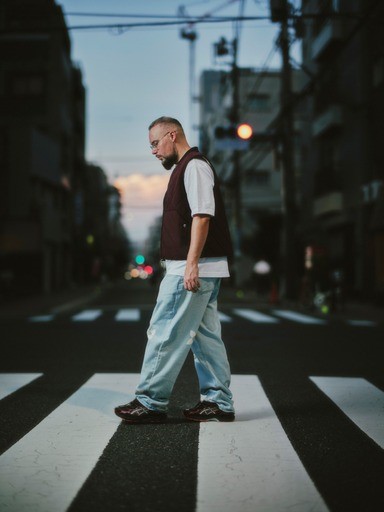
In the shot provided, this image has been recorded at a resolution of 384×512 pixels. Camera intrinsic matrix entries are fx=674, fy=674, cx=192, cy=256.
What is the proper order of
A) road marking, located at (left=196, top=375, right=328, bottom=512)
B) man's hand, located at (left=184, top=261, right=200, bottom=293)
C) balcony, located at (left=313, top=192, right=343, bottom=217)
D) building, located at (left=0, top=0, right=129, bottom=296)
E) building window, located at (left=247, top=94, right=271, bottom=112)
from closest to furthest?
road marking, located at (left=196, top=375, right=328, bottom=512) → man's hand, located at (left=184, top=261, right=200, bottom=293) → balcony, located at (left=313, top=192, right=343, bottom=217) → building, located at (left=0, top=0, right=129, bottom=296) → building window, located at (left=247, top=94, right=271, bottom=112)

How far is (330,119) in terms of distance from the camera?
1005 inches

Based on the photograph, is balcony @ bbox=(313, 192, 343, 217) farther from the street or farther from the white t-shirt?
the white t-shirt

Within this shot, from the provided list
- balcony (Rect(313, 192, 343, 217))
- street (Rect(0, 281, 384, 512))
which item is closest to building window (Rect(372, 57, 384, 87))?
balcony (Rect(313, 192, 343, 217))

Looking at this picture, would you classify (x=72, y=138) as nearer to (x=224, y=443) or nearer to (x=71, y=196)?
(x=71, y=196)

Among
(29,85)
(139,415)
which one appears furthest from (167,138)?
(29,85)

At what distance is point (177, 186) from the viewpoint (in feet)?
13.3

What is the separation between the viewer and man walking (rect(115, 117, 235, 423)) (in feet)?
12.9

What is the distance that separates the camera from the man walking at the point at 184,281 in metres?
3.94

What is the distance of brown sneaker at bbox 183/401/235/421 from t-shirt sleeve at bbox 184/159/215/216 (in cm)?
122

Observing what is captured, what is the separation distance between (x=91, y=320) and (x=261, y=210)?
41.8m

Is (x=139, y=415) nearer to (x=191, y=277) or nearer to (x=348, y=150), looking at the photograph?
(x=191, y=277)

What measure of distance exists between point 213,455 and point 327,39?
2354 cm

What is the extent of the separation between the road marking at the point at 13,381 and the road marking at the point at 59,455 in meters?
0.58

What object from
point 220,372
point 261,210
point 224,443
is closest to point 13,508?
point 224,443
